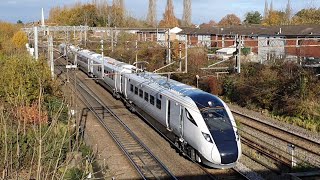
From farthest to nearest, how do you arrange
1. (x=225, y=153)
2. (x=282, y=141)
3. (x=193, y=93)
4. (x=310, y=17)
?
1. (x=310, y=17)
2. (x=282, y=141)
3. (x=193, y=93)
4. (x=225, y=153)

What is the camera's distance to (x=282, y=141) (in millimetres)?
18688

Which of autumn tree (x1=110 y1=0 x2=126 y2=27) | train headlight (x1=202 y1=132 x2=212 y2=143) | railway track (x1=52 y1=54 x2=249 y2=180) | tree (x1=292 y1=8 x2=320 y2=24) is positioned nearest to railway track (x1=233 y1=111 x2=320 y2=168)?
railway track (x1=52 y1=54 x2=249 y2=180)

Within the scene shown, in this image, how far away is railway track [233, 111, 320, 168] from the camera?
1588cm

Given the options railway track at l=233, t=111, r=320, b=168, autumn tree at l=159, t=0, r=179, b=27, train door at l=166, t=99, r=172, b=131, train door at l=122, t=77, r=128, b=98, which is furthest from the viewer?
autumn tree at l=159, t=0, r=179, b=27

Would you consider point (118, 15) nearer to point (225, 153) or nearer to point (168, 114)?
point (168, 114)

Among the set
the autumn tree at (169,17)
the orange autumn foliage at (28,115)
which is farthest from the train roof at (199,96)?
the autumn tree at (169,17)

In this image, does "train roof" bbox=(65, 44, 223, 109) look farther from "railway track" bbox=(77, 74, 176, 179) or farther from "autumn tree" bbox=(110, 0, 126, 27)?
"autumn tree" bbox=(110, 0, 126, 27)

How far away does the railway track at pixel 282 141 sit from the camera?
625 inches

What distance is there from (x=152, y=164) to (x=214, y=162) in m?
2.62

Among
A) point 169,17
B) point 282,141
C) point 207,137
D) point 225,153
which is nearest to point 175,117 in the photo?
point 207,137

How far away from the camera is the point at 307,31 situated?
41.2 m

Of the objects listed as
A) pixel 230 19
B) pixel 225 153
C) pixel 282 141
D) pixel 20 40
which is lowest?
pixel 282 141

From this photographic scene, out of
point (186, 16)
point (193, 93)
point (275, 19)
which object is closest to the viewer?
point (193, 93)

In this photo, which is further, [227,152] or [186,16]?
[186,16]
